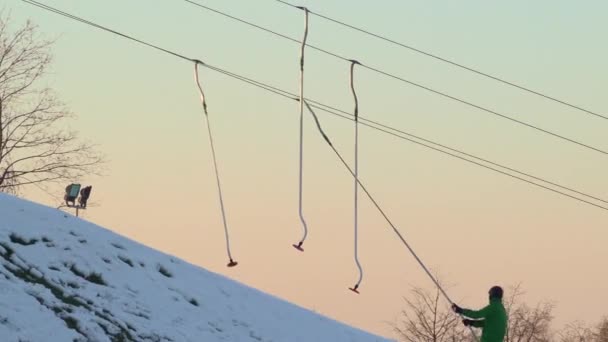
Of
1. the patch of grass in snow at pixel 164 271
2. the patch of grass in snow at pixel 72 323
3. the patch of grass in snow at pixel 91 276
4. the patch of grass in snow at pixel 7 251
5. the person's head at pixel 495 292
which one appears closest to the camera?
the patch of grass in snow at pixel 72 323

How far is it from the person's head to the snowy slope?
16.0 feet

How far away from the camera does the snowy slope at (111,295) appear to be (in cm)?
2005

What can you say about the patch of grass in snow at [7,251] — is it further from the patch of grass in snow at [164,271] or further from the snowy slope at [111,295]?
the patch of grass in snow at [164,271]

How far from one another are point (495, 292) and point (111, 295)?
6.02 meters

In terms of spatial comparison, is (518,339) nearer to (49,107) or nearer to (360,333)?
(49,107)

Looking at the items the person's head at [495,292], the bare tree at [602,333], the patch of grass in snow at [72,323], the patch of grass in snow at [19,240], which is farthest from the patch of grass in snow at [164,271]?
the bare tree at [602,333]

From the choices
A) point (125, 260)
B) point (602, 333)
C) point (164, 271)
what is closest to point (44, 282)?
point (125, 260)

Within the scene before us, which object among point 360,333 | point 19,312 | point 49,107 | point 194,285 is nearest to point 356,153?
point 19,312

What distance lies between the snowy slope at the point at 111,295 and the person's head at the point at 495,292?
4889 mm

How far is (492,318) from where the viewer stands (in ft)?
69.2

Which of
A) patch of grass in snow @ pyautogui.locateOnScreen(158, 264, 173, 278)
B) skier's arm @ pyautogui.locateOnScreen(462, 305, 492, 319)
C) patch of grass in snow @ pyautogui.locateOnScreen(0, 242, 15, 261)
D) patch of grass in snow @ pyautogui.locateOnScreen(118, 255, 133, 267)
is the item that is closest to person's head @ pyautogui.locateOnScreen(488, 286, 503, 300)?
skier's arm @ pyautogui.locateOnScreen(462, 305, 492, 319)

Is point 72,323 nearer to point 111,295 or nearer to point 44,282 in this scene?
point 44,282

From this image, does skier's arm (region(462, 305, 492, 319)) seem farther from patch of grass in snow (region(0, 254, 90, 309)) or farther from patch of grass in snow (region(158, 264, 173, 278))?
patch of grass in snow (region(158, 264, 173, 278))

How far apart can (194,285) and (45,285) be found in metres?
5.22
